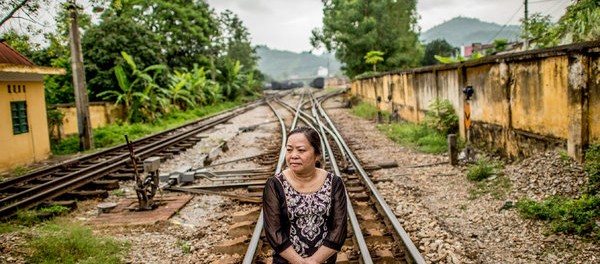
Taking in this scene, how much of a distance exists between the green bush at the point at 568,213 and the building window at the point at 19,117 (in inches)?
471

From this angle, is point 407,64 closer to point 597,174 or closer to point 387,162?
point 387,162

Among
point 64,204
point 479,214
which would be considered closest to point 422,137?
point 479,214

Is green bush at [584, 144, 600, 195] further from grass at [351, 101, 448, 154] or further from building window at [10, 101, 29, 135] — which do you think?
building window at [10, 101, 29, 135]

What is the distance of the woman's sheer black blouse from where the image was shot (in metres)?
2.89

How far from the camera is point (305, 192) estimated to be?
9.50ft

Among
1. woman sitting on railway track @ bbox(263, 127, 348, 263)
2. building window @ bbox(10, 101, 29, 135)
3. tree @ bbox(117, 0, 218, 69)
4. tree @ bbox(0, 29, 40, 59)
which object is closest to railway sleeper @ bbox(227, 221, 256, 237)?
woman sitting on railway track @ bbox(263, 127, 348, 263)

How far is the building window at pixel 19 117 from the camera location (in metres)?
12.1

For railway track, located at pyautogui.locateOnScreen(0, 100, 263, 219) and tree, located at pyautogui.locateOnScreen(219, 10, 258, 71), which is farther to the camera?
tree, located at pyautogui.locateOnScreen(219, 10, 258, 71)

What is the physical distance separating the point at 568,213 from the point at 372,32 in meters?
32.8

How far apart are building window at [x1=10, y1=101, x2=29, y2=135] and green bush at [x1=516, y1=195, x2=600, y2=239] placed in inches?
471

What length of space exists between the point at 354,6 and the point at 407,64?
680 cm

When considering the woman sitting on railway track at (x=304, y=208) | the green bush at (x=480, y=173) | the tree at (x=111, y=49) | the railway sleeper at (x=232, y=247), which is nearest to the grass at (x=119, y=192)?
the railway sleeper at (x=232, y=247)

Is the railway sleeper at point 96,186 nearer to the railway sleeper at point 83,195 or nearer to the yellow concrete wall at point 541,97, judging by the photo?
the railway sleeper at point 83,195

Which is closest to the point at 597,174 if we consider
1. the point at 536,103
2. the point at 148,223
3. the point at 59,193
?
the point at 536,103
